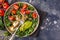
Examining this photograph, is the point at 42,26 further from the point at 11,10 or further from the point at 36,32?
the point at 11,10

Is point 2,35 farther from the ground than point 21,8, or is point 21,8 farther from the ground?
point 21,8

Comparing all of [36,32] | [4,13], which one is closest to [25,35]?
[36,32]

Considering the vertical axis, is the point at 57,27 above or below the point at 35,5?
below

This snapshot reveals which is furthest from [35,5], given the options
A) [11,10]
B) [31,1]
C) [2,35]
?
[2,35]

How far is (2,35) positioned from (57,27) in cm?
33

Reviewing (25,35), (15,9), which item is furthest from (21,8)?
(25,35)

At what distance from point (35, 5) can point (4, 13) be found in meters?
0.19

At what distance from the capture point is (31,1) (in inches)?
41.9

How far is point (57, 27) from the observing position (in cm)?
103

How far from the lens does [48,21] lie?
1040 millimetres

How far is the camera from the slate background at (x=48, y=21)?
1.03m

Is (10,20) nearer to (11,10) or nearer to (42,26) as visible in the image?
(11,10)

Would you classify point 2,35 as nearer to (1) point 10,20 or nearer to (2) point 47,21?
(1) point 10,20

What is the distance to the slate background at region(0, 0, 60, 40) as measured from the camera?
1028mm
